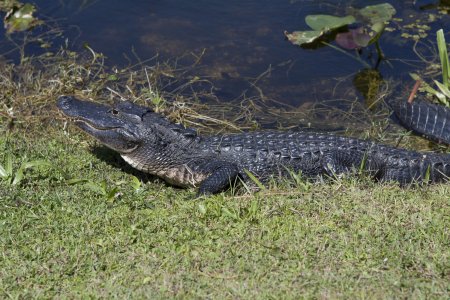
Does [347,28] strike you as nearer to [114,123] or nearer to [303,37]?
[303,37]

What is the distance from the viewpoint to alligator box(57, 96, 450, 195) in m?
5.65

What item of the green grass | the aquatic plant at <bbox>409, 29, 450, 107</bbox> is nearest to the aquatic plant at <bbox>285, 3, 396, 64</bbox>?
the aquatic plant at <bbox>409, 29, 450, 107</bbox>

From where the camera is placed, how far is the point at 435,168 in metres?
5.73

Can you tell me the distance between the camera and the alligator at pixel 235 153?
222 inches

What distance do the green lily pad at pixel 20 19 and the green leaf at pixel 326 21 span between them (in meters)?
3.07

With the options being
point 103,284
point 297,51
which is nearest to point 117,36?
point 297,51

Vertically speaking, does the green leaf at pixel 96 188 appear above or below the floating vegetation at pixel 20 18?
below

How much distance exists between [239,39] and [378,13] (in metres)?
1.60

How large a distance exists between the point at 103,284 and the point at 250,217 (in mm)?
1041

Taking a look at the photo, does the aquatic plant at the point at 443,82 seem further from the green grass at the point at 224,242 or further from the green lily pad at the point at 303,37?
the green grass at the point at 224,242

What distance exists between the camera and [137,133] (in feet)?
18.6

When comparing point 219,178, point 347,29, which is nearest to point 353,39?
point 347,29

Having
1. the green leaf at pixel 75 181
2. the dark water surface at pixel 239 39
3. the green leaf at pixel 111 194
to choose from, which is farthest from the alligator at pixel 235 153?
the dark water surface at pixel 239 39

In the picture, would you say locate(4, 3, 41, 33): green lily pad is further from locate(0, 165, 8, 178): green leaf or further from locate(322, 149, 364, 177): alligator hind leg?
locate(322, 149, 364, 177): alligator hind leg
